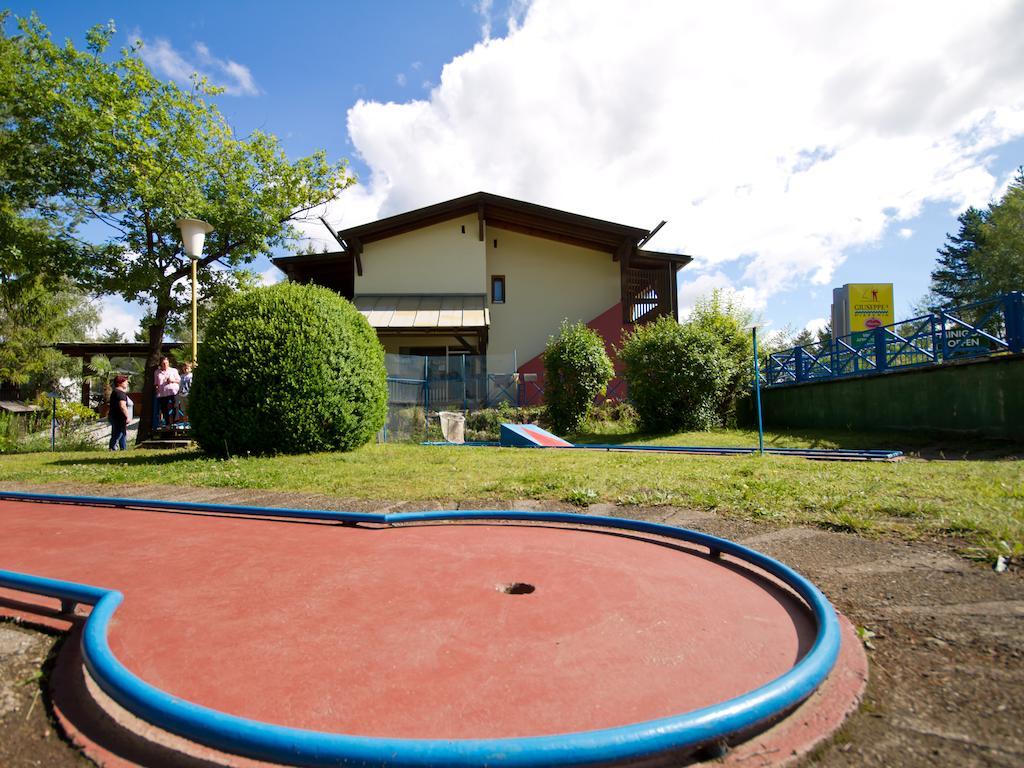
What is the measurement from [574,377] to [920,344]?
8.23 metres

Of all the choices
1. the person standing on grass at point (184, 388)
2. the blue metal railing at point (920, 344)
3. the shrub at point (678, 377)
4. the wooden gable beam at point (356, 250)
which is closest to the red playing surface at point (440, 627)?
the blue metal railing at point (920, 344)

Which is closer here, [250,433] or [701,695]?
[701,695]

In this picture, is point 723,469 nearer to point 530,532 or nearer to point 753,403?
point 530,532

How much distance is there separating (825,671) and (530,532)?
245 centimetres

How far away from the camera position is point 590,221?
22422 mm

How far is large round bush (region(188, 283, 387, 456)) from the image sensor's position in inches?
344

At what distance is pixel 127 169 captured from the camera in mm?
14562

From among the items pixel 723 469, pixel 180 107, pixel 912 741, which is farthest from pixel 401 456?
pixel 180 107

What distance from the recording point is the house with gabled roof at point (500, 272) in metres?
22.8

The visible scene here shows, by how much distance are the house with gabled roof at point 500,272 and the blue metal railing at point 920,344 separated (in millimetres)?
8171

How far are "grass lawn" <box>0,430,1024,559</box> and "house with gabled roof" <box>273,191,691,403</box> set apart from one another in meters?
13.6

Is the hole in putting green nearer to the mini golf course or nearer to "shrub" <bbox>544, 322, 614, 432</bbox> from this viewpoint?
the mini golf course

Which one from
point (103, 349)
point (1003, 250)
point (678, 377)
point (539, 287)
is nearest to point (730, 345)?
point (678, 377)

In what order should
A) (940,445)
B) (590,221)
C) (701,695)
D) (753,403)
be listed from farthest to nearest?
(590,221), (753,403), (940,445), (701,695)
